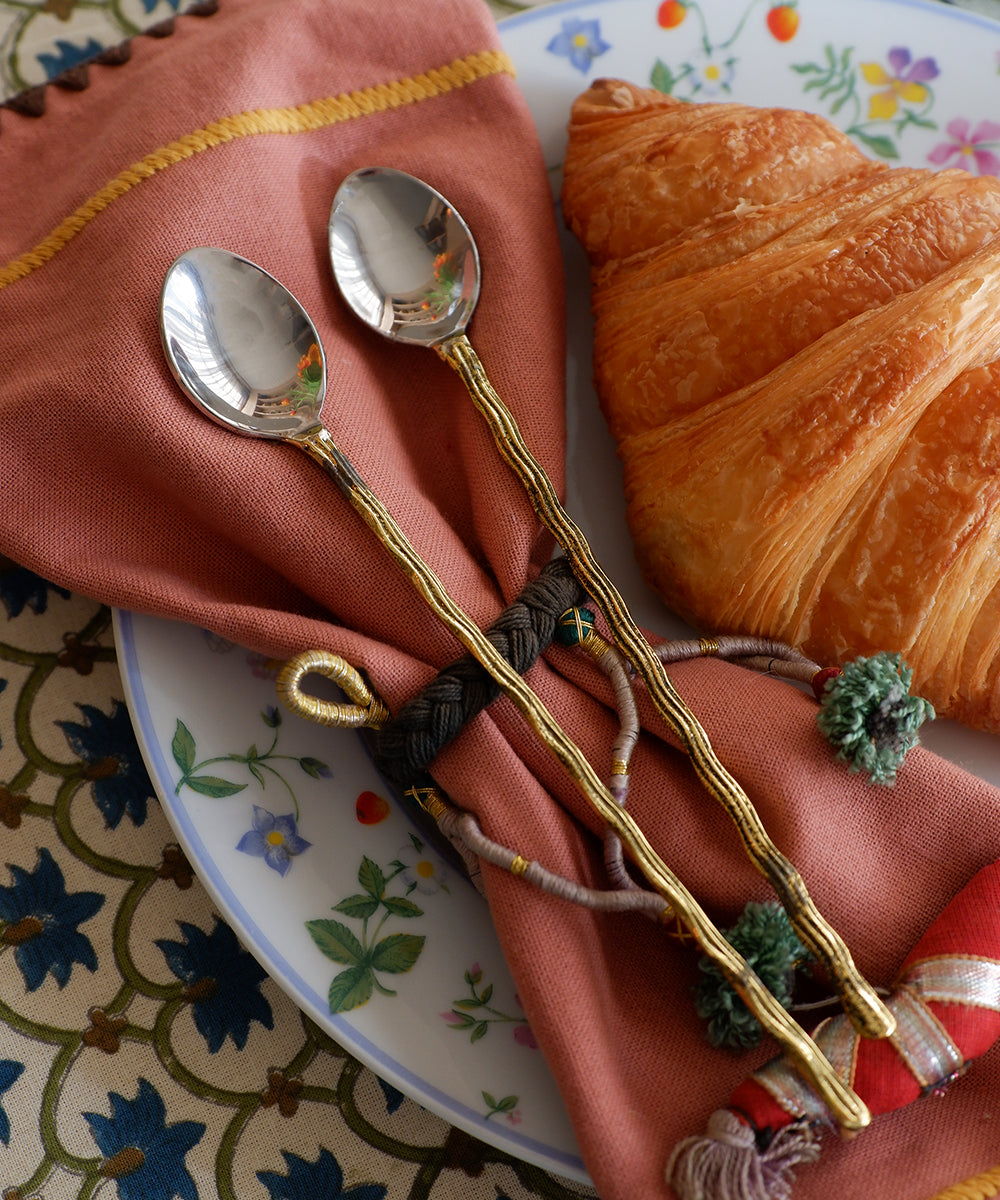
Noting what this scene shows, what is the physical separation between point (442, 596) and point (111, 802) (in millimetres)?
429

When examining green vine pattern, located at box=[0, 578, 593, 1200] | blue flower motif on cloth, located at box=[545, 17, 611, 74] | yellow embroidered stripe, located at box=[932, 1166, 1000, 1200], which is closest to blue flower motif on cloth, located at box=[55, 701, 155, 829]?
green vine pattern, located at box=[0, 578, 593, 1200]

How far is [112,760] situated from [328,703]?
0.33 metres

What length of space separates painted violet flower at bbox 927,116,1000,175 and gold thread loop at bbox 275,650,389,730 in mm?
915

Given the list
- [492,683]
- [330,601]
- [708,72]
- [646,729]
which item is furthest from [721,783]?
[708,72]

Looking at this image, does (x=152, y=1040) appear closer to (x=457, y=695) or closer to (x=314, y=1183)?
(x=314, y=1183)

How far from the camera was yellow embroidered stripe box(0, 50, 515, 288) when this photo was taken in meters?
0.87

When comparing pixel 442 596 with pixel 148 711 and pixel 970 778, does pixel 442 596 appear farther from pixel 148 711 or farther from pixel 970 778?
pixel 970 778

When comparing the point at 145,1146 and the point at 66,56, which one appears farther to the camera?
the point at 66,56

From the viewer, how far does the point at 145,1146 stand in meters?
0.82

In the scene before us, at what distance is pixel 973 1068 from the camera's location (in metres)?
0.69

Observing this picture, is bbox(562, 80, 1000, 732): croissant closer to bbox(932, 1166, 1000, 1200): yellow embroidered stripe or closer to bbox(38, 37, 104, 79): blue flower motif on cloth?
bbox(932, 1166, 1000, 1200): yellow embroidered stripe

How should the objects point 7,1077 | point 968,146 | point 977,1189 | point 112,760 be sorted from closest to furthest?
point 977,1189, point 7,1077, point 112,760, point 968,146

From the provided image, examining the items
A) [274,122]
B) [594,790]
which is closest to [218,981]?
[594,790]

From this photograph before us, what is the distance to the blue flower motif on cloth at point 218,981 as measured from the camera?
854 millimetres
